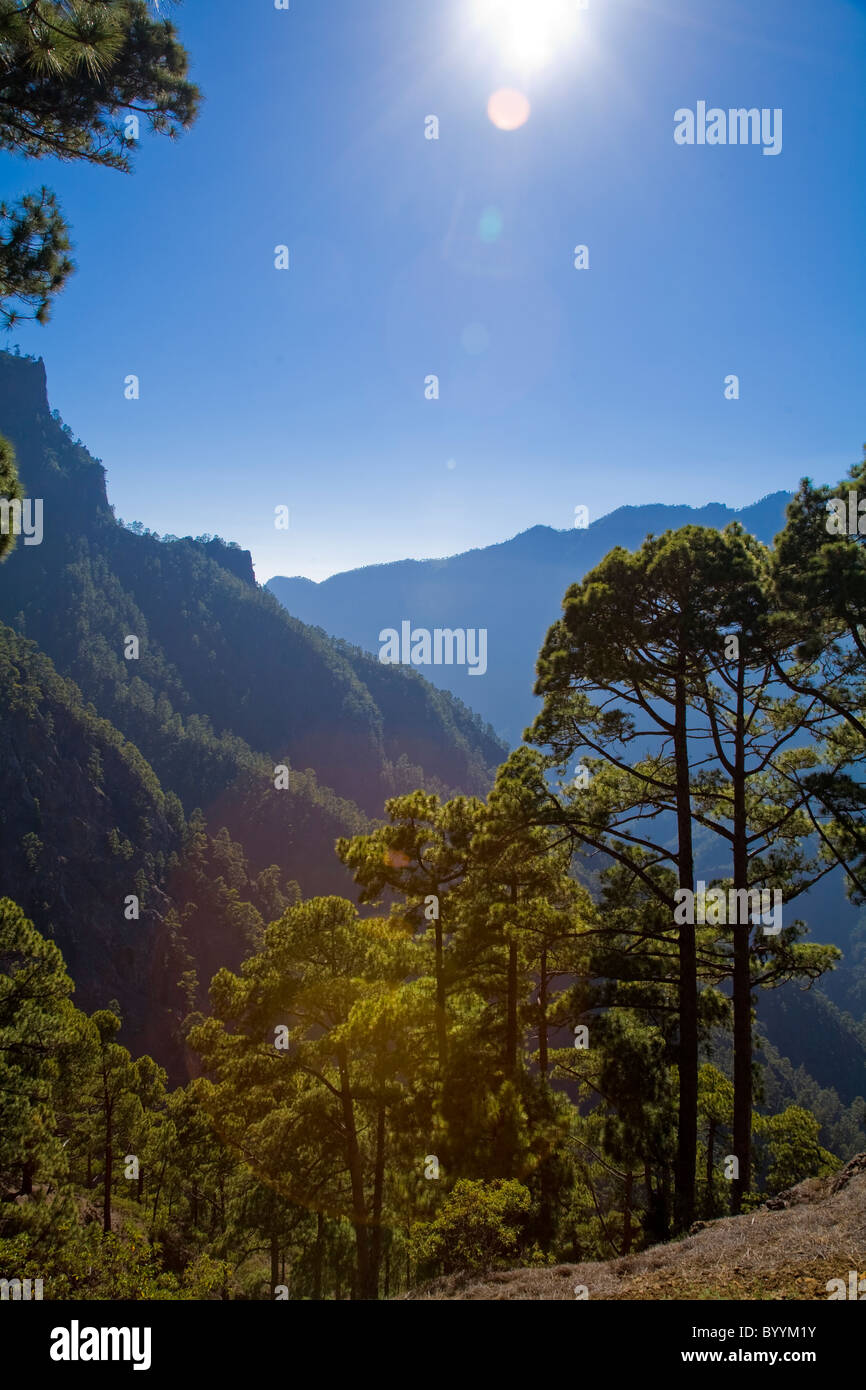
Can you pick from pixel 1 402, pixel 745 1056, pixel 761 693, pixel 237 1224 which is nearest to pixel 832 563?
pixel 761 693

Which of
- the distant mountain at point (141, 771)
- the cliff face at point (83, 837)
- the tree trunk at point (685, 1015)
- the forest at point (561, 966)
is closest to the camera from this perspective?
the forest at point (561, 966)

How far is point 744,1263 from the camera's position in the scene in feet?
19.7

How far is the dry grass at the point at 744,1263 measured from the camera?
5.58 meters

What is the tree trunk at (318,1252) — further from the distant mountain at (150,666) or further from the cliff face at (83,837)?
the distant mountain at (150,666)

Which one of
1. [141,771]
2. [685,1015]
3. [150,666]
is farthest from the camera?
[150,666]

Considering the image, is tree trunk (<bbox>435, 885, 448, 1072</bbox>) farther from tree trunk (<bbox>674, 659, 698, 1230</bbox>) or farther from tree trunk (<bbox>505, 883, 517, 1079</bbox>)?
tree trunk (<bbox>674, 659, 698, 1230</bbox>)

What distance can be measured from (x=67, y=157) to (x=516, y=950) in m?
15.3

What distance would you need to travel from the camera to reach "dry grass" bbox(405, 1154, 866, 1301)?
18.3ft

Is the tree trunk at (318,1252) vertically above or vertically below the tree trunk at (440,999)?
below

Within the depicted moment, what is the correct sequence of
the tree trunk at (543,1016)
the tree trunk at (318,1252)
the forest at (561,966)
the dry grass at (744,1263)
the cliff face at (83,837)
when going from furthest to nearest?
the cliff face at (83,837), the tree trunk at (318,1252), the tree trunk at (543,1016), the forest at (561,966), the dry grass at (744,1263)

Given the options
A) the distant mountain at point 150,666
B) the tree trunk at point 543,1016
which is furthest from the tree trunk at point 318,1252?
the distant mountain at point 150,666

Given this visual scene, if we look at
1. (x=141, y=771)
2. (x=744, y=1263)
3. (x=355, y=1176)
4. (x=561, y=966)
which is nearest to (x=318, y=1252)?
(x=355, y=1176)

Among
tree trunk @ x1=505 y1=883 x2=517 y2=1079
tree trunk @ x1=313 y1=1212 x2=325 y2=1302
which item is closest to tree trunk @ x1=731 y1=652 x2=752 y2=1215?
tree trunk @ x1=505 y1=883 x2=517 y2=1079

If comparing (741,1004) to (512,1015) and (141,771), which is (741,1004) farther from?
(141,771)
